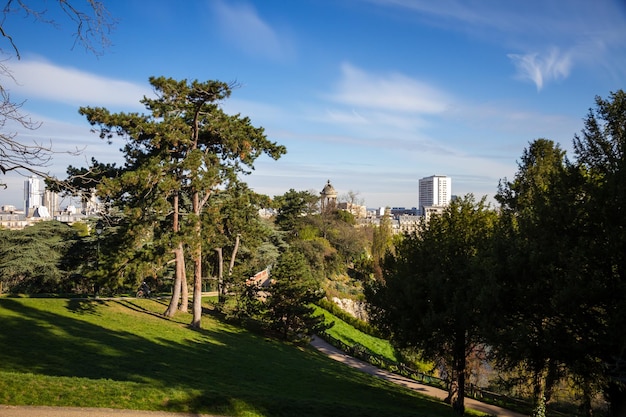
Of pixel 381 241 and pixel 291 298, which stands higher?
pixel 381 241

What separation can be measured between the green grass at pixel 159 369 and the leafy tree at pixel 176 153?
363 cm

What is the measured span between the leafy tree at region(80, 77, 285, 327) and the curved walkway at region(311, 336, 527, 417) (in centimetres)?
861

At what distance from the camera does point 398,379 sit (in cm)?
2320

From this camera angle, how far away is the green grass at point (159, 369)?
9.71m

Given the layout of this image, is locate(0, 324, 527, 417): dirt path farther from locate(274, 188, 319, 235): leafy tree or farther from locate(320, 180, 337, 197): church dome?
locate(320, 180, 337, 197): church dome

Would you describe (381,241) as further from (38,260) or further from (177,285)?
(38,260)

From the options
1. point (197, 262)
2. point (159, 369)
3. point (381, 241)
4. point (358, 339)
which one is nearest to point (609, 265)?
point (159, 369)

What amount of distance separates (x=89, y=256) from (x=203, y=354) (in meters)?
17.5

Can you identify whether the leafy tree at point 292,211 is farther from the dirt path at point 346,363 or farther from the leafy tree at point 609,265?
the leafy tree at point 609,265

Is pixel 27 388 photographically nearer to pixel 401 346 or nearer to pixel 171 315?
pixel 401 346

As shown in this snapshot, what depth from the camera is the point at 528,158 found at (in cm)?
2552

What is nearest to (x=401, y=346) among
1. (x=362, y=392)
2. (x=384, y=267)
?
(x=362, y=392)

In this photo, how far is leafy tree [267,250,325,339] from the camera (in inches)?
969

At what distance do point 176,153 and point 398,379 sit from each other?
1553 centimetres
